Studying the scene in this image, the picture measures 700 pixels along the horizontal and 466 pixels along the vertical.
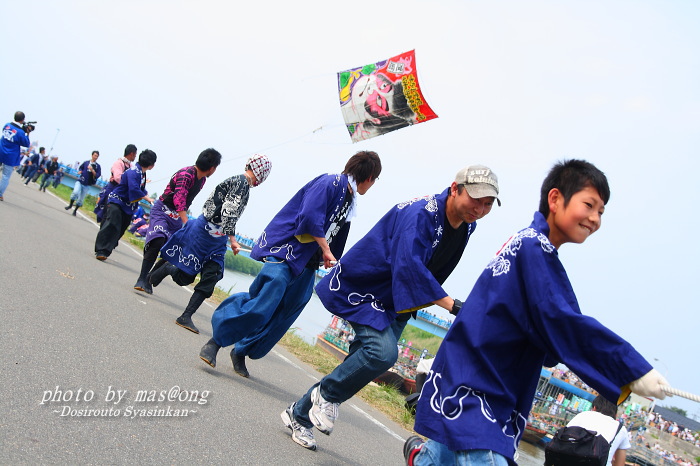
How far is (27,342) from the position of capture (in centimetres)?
393

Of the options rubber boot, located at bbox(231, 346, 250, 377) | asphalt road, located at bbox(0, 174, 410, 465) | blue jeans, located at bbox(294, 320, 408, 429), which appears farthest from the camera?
rubber boot, located at bbox(231, 346, 250, 377)

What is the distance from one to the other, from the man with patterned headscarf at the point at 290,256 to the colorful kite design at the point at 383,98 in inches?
113

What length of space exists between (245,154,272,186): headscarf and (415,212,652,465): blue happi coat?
4.17m

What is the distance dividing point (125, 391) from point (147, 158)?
698 centimetres

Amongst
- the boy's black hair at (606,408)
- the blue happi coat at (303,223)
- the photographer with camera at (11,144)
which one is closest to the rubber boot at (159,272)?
the blue happi coat at (303,223)

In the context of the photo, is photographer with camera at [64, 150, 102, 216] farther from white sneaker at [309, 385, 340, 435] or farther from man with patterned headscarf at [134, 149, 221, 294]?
white sneaker at [309, 385, 340, 435]

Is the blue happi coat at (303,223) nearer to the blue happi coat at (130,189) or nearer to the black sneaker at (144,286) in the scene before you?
the black sneaker at (144,286)

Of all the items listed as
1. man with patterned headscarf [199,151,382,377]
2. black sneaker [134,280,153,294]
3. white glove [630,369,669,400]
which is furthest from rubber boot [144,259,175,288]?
white glove [630,369,669,400]

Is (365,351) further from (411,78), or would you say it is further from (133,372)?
(411,78)

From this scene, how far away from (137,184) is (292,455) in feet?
23.2

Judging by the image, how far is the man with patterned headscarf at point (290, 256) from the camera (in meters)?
5.03

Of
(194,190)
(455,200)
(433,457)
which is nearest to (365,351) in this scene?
(455,200)

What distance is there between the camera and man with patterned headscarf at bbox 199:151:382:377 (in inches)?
198

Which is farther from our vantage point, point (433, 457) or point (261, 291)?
point (261, 291)
